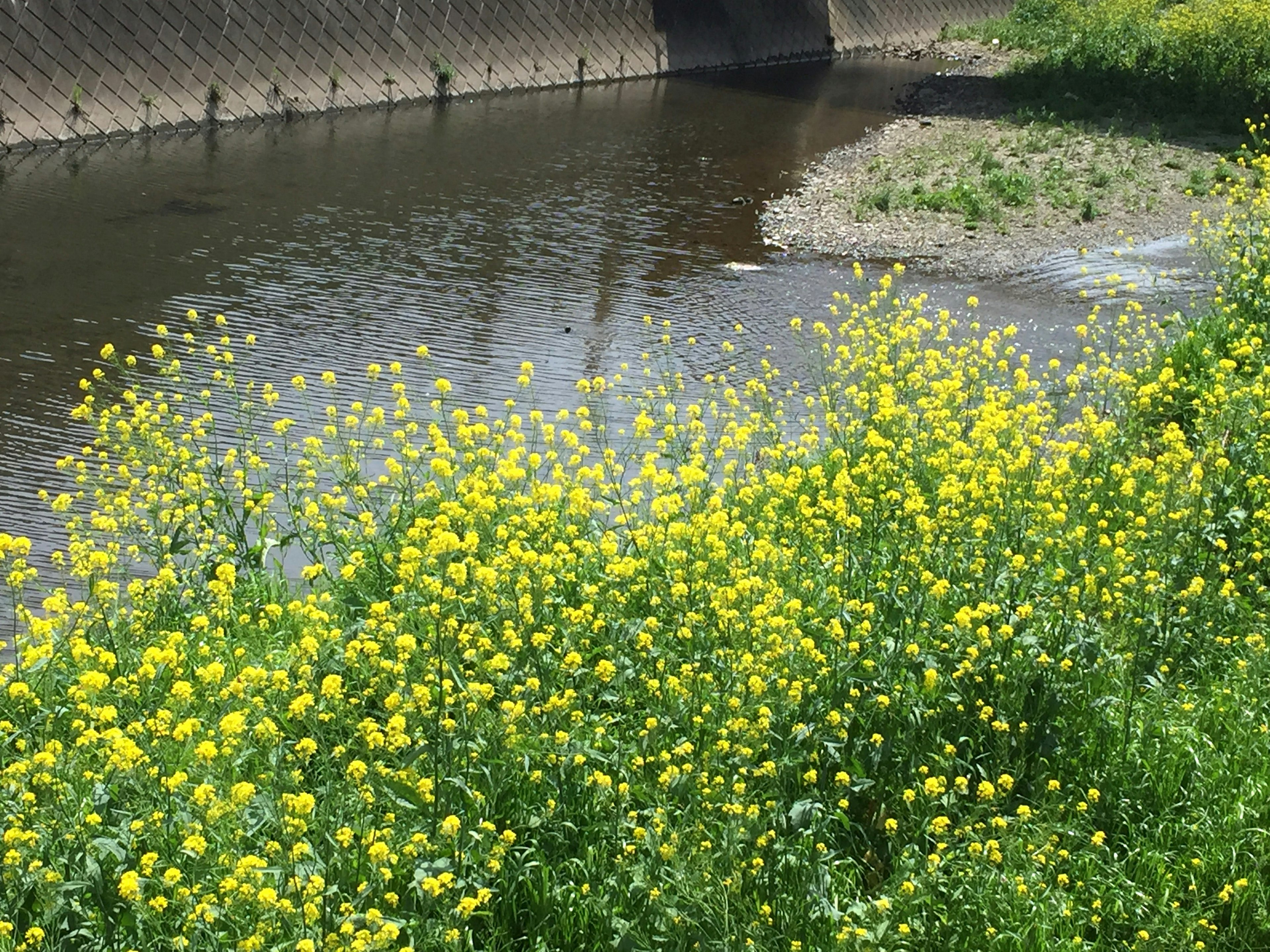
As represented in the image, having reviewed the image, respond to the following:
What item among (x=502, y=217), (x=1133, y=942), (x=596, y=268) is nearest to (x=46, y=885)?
(x=1133, y=942)

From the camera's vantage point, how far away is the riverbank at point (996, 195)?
587 inches

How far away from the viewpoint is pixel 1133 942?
13.8 feet

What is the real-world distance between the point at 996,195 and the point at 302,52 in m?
10.2

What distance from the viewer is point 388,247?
14.1 metres

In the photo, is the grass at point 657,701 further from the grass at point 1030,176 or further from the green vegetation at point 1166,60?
the green vegetation at point 1166,60

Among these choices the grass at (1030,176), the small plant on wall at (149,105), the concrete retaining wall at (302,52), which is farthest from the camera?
the small plant on wall at (149,105)

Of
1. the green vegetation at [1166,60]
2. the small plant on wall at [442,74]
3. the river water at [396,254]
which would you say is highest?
the green vegetation at [1166,60]

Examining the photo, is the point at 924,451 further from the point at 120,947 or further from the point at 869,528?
the point at 120,947

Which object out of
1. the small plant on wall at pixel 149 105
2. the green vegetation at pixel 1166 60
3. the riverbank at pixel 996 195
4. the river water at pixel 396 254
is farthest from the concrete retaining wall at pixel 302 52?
the green vegetation at pixel 1166 60

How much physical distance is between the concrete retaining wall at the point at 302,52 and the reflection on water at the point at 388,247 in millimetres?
628

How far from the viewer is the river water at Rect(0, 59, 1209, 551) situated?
1106 cm

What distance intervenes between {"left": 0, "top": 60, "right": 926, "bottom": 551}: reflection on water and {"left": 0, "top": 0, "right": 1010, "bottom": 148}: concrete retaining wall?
2.06ft

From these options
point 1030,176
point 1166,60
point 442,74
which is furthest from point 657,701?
point 1166,60

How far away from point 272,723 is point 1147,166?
631 inches
